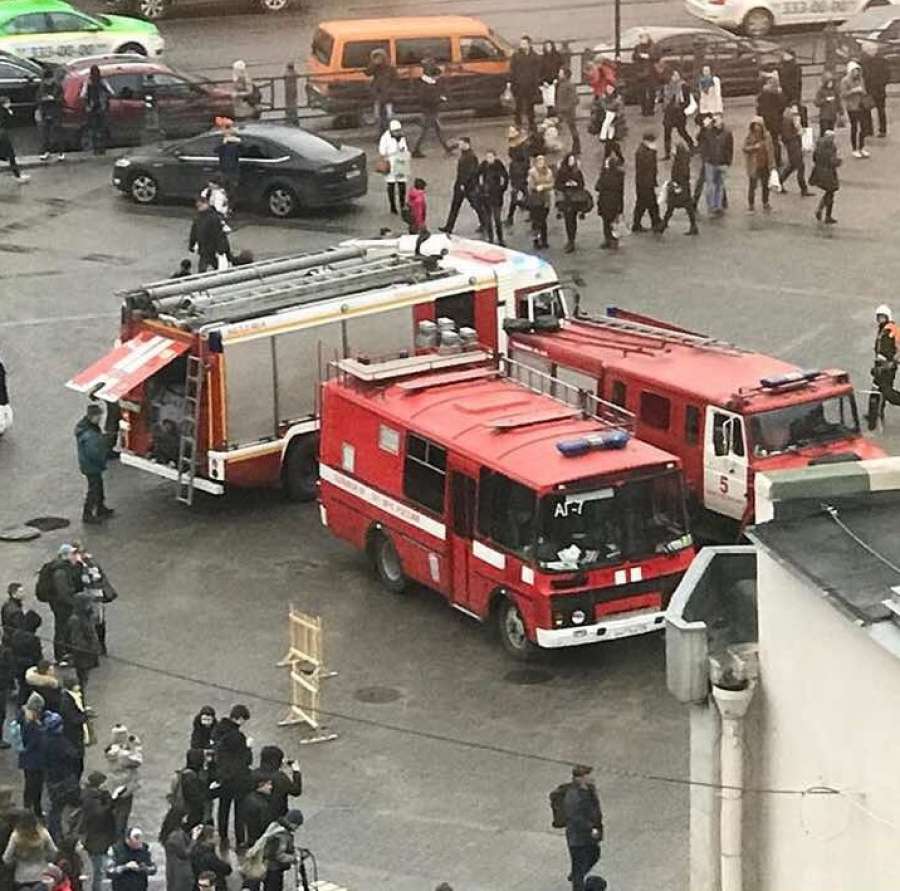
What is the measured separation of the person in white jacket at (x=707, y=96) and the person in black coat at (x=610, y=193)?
5.25m

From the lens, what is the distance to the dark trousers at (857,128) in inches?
1620

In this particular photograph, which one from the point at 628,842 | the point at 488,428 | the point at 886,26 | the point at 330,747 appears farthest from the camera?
the point at 886,26

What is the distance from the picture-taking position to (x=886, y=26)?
46.5 metres

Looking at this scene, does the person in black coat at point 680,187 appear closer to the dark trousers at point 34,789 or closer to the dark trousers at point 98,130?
the dark trousers at point 98,130

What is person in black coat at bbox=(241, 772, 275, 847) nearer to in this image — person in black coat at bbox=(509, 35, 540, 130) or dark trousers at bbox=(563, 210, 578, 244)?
dark trousers at bbox=(563, 210, 578, 244)

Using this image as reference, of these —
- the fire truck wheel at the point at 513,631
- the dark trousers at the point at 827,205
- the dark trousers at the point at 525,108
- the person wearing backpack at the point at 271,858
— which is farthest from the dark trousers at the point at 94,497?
the dark trousers at the point at 525,108

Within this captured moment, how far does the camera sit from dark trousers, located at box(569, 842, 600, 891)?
19125 millimetres

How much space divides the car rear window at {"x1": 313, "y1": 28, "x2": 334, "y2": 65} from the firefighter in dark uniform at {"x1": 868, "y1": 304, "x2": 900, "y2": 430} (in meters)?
16.4

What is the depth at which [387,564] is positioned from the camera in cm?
2555

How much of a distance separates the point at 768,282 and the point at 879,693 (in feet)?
72.6

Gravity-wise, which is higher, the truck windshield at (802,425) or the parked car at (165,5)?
the parked car at (165,5)

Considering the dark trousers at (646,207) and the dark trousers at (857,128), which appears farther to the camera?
the dark trousers at (857,128)

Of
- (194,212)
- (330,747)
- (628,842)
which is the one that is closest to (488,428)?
(330,747)

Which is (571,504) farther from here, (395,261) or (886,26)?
(886,26)
